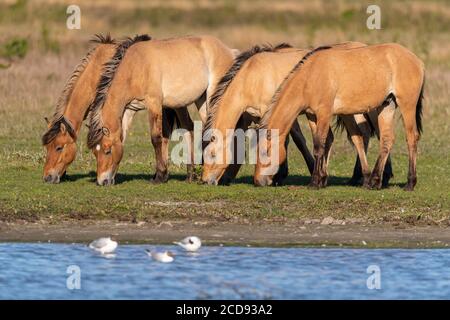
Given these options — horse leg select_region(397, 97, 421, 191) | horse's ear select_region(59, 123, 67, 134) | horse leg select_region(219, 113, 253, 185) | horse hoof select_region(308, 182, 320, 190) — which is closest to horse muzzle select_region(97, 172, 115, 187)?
horse's ear select_region(59, 123, 67, 134)

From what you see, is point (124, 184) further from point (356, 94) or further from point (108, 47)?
→ point (356, 94)

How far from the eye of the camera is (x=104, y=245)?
472 inches

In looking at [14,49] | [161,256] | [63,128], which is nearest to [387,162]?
[63,128]

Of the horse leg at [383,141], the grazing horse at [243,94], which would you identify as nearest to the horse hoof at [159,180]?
the grazing horse at [243,94]

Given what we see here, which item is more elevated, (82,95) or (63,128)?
(82,95)

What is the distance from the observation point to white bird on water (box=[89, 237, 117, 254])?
39.3 ft

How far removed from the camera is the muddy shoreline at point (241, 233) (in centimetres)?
1295

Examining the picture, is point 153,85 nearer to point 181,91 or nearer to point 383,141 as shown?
point 181,91

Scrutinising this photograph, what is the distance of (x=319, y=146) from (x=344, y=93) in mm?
708

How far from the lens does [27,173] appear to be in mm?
16609

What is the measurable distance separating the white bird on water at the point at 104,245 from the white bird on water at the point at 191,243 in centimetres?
65

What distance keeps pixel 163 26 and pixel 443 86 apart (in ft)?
38.2

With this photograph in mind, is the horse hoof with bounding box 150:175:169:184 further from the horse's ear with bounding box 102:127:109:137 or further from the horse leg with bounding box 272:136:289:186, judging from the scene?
the horse leg with bounding box 272:136:289:186

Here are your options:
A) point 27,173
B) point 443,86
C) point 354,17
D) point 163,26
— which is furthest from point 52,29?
point 27,173
